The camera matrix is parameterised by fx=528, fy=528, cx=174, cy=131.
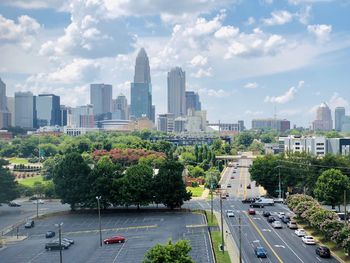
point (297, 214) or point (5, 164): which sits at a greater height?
point (5, 164)

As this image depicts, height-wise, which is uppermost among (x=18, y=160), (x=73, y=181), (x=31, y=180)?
(x=18, y=160)

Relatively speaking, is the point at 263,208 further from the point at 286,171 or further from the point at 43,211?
the point at 43,211

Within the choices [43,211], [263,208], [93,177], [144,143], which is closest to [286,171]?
[263,208]

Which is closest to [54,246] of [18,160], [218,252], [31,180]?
[218,252]

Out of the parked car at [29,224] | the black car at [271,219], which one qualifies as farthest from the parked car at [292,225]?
the parked car at [29,224]

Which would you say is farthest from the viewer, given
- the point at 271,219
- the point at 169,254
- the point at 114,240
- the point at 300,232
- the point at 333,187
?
the point at 333,187

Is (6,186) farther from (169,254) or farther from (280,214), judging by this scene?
(169,254)
